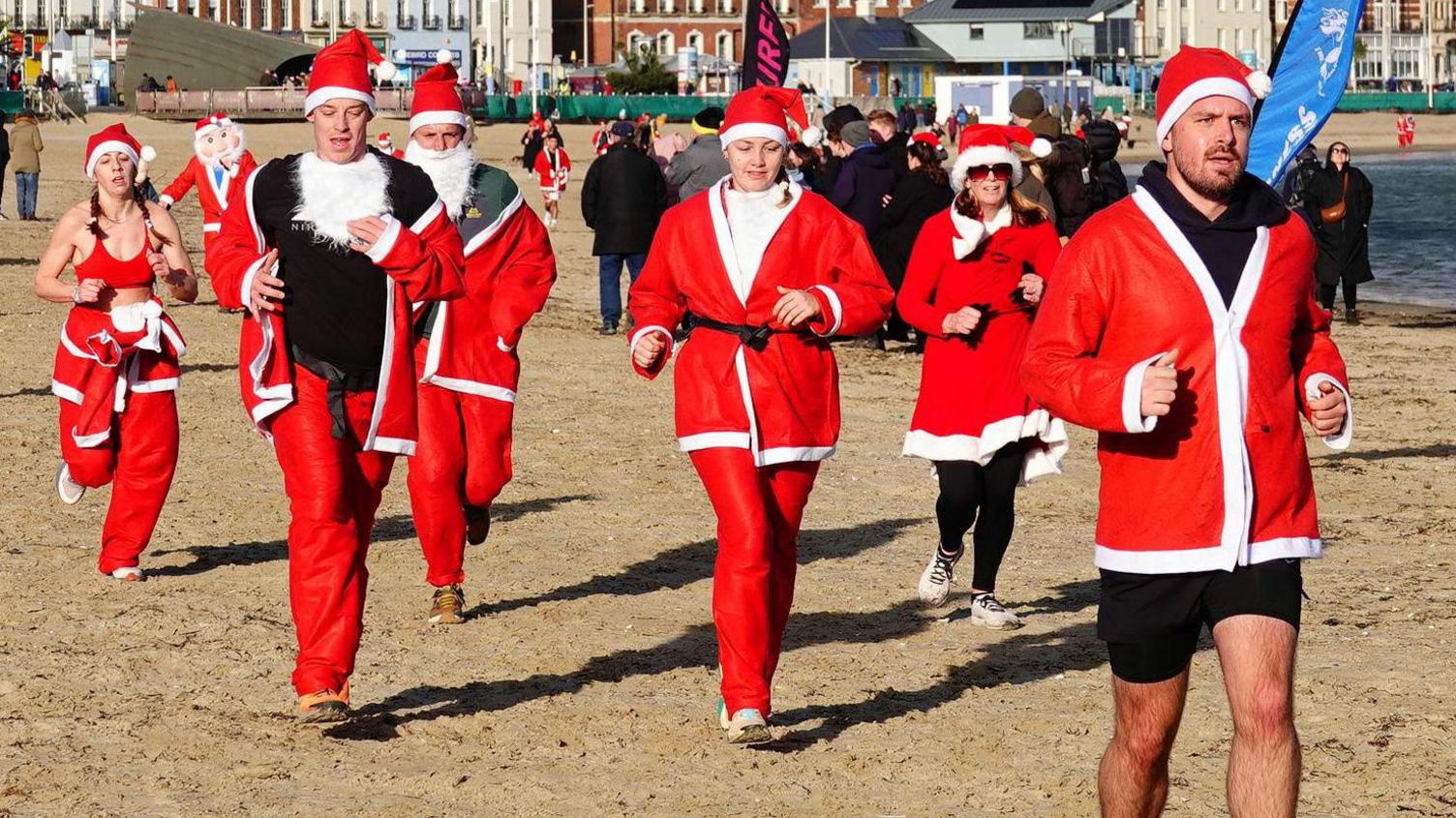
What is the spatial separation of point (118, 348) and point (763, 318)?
380cm

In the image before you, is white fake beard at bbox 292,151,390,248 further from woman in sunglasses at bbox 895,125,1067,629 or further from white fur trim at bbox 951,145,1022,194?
white fur trim at bbox 951,145,1022,194

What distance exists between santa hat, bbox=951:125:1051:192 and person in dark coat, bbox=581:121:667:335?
10.5m

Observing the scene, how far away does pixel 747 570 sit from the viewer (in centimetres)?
684

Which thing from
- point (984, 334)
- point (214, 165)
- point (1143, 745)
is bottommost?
point (1143, 745)

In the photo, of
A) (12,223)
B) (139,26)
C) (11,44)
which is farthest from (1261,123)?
(11,44)

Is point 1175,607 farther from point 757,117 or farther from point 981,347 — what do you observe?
point 981,347

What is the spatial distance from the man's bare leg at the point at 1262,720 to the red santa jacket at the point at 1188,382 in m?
0.17

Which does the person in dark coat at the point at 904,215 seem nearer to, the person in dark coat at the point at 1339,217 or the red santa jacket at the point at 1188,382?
the person in dark coat at the point at 1339,217

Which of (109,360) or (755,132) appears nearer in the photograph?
(755,132)

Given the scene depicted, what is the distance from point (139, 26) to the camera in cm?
8356

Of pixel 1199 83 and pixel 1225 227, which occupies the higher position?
pixel 1199 83

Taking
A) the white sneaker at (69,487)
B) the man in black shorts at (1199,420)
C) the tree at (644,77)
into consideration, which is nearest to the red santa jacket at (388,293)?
the man in black shorts at (1199,420)

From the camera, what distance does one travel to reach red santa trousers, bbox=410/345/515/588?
886 centimetres

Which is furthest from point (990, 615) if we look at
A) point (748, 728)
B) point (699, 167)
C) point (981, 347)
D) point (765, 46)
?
point (765, 46)
